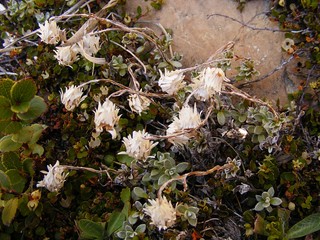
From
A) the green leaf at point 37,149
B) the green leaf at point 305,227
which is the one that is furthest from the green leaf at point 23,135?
the green leaf at point 305,227

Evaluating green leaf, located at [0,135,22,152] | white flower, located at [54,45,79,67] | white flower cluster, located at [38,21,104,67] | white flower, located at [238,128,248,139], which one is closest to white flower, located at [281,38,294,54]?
white flower, located at [238,128,248,139]

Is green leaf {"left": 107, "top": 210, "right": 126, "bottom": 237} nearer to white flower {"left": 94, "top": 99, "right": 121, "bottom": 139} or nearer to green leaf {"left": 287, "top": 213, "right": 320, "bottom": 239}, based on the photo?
white flower {"left": 94, "top": 99, "right": 121, "bottom": 139}

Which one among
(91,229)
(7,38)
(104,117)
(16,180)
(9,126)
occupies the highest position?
(104,117)

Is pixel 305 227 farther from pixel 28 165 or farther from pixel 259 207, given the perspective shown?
pixel 28 165

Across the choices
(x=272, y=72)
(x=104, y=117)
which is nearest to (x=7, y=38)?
(x=104, y=117)

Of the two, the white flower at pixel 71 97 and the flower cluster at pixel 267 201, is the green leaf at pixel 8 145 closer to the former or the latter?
the white flower at pixel 71 97
